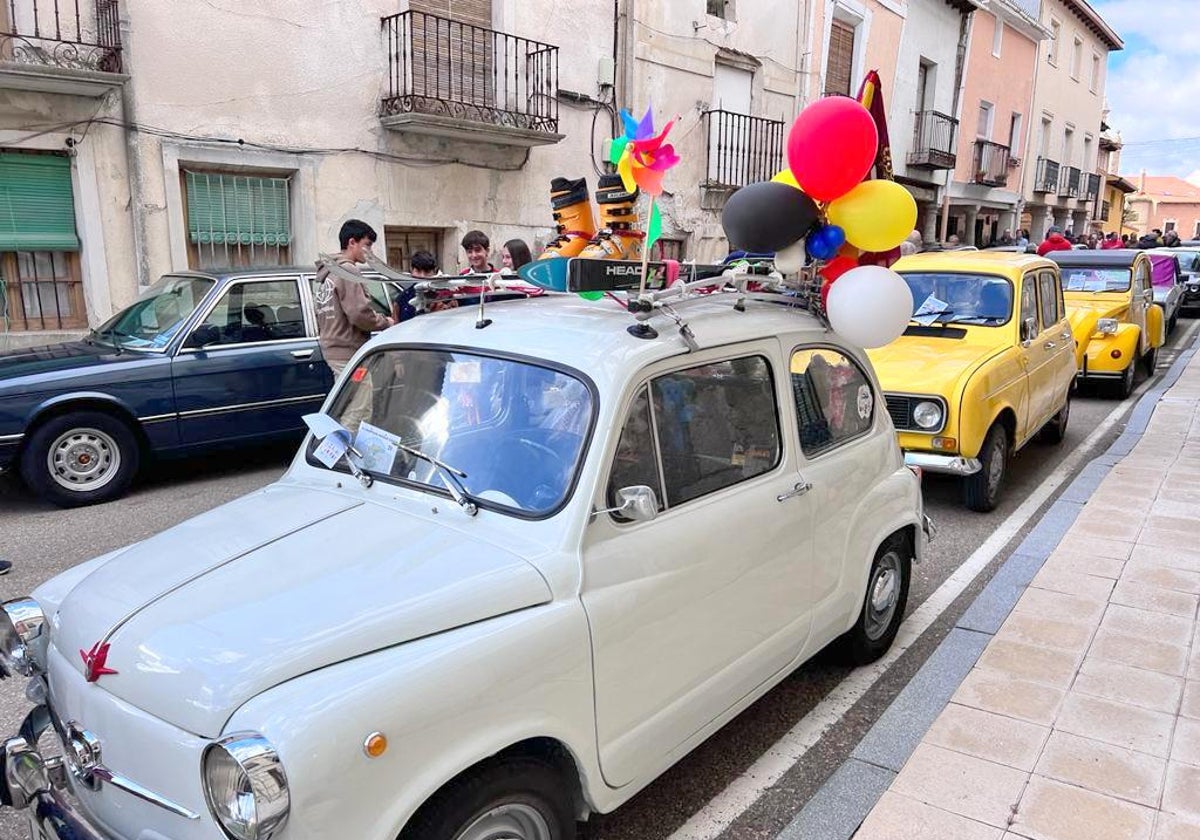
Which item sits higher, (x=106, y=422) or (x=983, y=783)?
(x=106, y=422)

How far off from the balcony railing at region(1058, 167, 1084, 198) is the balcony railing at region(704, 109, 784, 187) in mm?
21553

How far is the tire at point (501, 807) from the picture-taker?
6.66 feet

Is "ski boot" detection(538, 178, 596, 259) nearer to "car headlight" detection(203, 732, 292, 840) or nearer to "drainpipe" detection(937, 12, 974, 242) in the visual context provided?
"car headlight" detection(203, 732, 292, 840)

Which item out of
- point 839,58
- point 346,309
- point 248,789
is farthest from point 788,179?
point 839,58

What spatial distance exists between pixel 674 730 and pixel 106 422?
17.8 ft

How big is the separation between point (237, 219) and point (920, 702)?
9.42m

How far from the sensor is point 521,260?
747 centimetres


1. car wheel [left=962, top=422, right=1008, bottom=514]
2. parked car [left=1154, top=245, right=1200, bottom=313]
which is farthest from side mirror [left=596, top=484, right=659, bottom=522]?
parked car [left=1154, top=245, right=1200, bottom=313]

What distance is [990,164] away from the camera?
85.3ft

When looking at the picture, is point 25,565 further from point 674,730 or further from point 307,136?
point 307,136

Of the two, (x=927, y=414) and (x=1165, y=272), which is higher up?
(x=1165, y=272)

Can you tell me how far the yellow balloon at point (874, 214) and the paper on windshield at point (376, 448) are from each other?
7.42ft

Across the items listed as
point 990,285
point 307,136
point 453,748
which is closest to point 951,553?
point 990,285

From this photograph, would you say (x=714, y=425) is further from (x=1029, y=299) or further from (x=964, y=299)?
(x=1029, y=299)
